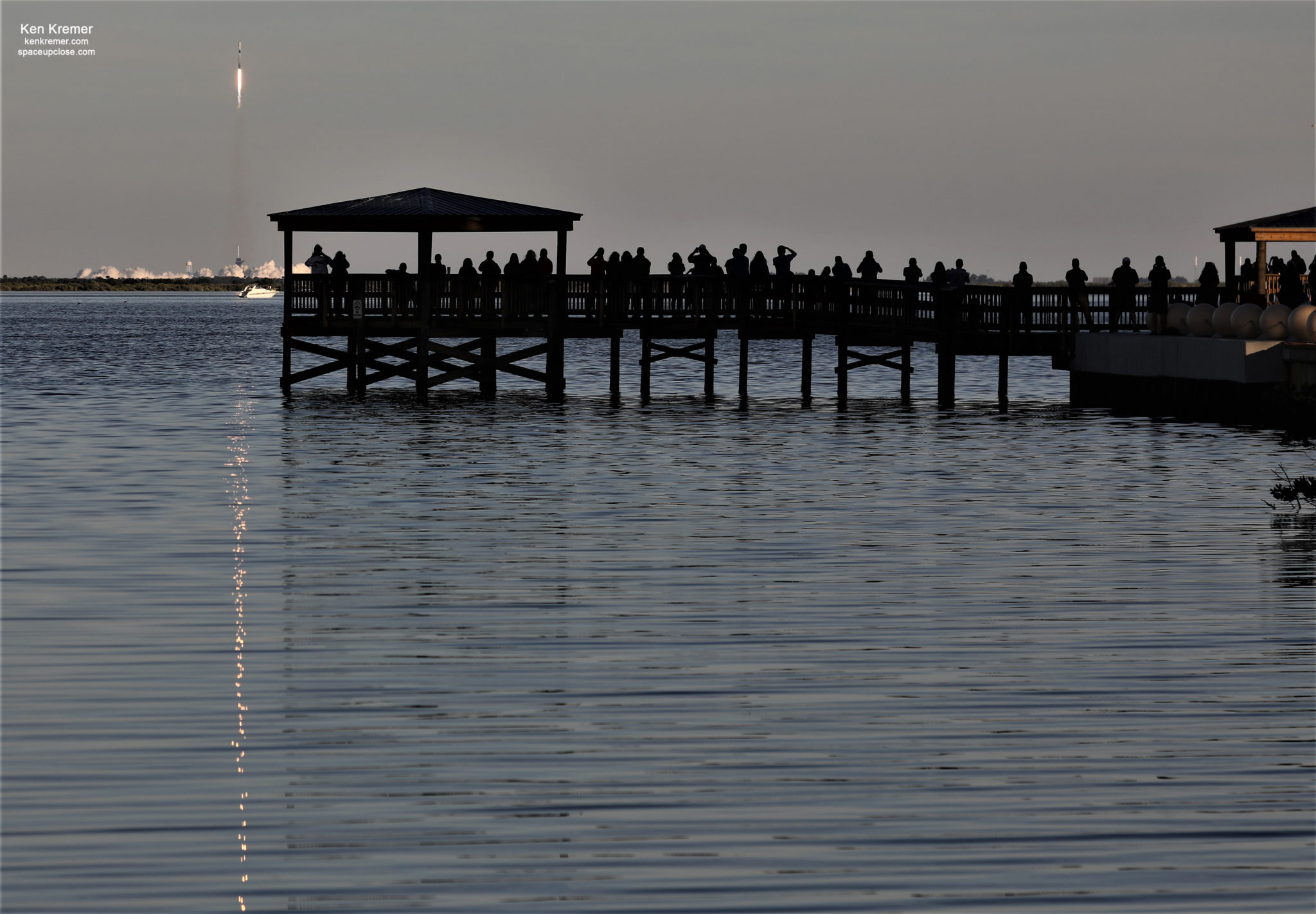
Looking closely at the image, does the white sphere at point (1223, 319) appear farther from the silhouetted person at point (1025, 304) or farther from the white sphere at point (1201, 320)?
the silhouetted person at point (1025, 304)

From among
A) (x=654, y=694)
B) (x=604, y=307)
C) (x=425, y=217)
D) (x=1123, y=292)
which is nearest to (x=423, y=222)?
(x=425, y=217)

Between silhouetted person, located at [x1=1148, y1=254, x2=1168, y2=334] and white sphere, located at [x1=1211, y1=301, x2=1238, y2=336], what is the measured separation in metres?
3.02

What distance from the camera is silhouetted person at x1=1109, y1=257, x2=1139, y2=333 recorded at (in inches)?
1737

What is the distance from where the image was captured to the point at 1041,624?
14.6 m

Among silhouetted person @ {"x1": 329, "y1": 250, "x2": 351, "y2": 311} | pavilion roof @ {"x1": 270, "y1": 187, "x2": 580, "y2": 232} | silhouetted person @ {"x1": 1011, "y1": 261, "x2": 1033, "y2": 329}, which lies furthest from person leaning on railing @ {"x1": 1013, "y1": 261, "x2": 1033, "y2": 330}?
silhouetted person @ {"x1": 329, "y1": 250, "x2": 351, "y2": 311}

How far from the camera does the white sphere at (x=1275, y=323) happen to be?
1479 inches

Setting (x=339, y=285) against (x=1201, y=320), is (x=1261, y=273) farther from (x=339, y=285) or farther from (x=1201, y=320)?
(x=339, y=285)

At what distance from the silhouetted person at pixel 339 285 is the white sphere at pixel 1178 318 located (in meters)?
16.8

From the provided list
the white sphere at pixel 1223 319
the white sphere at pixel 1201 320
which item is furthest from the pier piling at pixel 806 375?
the white sphere at pixel 1223 319

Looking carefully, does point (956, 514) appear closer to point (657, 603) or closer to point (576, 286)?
point (657, 603)

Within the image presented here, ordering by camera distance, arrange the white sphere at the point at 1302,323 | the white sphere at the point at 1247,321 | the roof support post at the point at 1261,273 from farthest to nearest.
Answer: the roof support post at the point at 1261,273
the white sphere at the point at 1247,321
the white sphere at the point at 1302,323

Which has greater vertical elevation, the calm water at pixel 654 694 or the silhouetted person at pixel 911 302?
the silhouetted person at pixel 911 302

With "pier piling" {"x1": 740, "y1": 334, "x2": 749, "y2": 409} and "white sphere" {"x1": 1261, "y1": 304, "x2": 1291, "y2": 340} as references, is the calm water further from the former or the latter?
"pier piling" {"x1": 740, "y1": 334, "x2": 749, "y2": 409}

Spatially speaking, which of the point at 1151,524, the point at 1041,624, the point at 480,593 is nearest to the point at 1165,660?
the point at 1041,624
